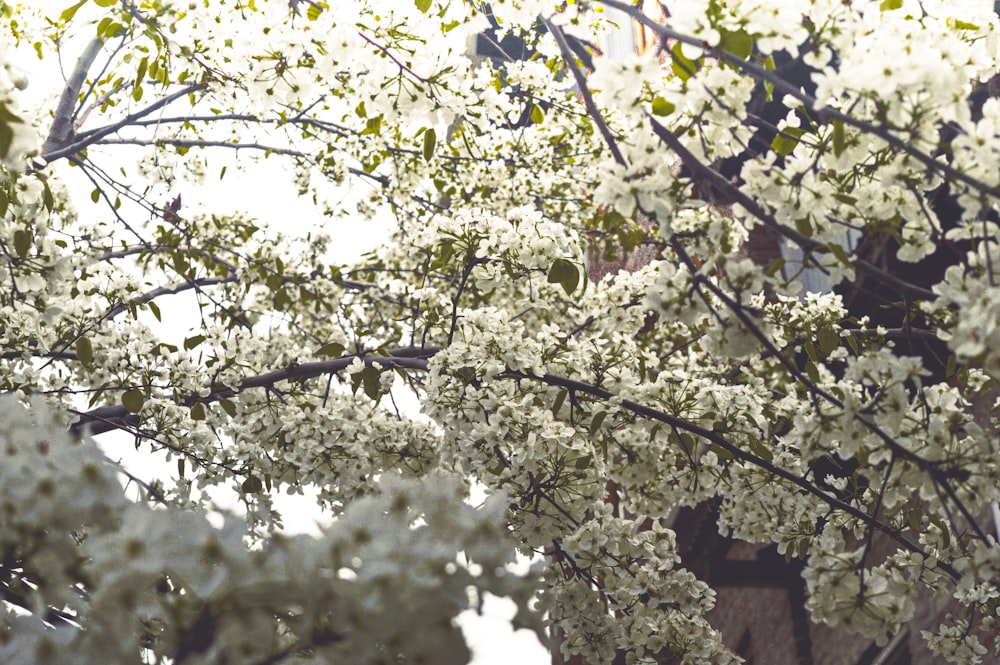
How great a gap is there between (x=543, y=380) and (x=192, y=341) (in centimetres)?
190

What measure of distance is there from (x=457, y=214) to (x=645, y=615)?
189 centimetres

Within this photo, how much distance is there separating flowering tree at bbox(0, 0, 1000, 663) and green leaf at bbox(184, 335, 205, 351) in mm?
13

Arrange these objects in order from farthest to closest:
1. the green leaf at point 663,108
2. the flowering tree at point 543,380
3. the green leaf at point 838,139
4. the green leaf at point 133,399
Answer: the green leaf at point 133,399
the green leaf at point 663,108
the green leaf at point 838,139
the flowering tree at point 543,380

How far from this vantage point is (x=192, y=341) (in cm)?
461

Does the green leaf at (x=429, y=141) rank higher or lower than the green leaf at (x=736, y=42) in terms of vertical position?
higher

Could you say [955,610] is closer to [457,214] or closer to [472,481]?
[472,481]

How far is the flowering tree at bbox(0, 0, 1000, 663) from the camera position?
150cm

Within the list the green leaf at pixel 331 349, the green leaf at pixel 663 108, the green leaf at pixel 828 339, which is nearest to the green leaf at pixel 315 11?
the green leaf at pixel 331 349

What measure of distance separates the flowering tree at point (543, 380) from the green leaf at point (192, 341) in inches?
0.5

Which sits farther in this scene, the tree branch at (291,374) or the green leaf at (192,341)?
the green leaf at (192,341)

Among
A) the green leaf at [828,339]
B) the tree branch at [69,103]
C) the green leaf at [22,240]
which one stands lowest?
the green leaf at [22,240]

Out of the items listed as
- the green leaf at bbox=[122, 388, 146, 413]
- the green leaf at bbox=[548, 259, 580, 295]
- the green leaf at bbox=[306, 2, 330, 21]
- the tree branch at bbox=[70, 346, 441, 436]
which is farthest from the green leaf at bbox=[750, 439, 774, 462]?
the green leaf at bbox=[122, 388, 146, 413]

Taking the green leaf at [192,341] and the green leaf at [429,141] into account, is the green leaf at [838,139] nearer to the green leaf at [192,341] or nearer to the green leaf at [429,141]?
the green leaf at [429,141]

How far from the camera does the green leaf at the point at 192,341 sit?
15.0 feet
